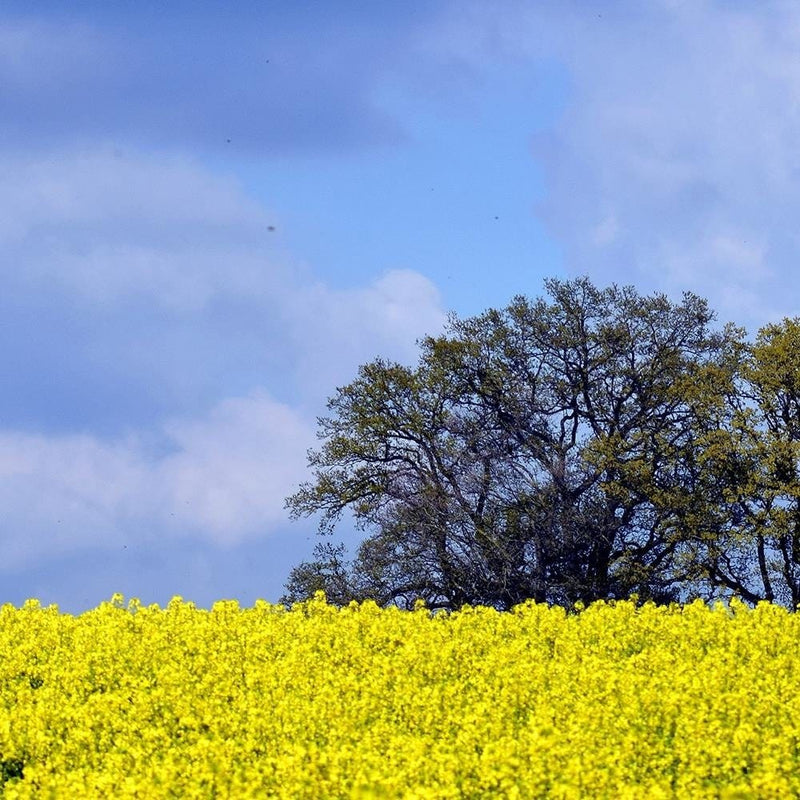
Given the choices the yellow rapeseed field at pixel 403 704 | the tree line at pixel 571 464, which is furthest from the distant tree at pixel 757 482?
the yellow rapeseed field at pixel 403 704

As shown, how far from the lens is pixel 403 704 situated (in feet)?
35.1

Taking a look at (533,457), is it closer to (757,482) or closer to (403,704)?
(757,482)

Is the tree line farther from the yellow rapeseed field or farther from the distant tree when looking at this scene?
the yellow rapeseed field

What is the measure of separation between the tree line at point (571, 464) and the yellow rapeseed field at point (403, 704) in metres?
16.8

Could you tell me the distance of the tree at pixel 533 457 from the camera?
1319 inches

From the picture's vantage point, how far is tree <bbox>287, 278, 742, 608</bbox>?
A: 110 feet

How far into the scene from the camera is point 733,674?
1172 cm

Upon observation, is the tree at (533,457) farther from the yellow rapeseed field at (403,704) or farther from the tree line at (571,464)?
the yellow rapeseed field at (403,704)

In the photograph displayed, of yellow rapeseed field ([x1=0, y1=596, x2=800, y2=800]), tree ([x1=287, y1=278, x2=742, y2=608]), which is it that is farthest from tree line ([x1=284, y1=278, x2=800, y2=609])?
yellow rapeseed field ([x1=0, y1=596, x2=800, y2=800])

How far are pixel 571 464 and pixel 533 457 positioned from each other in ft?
3.65

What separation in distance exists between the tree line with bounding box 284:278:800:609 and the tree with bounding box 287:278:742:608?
48 mm

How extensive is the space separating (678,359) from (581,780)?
28.4 metres

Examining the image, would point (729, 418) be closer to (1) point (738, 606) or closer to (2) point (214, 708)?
(1) point (738, 606)

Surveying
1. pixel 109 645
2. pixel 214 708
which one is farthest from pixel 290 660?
pixel 109 645
